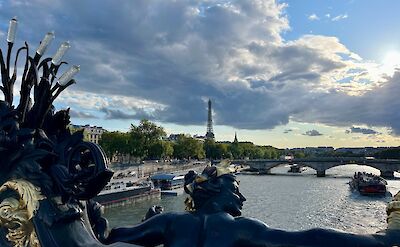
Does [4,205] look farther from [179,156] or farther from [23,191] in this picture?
[179,156]

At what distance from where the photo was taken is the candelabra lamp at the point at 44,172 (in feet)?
10.3

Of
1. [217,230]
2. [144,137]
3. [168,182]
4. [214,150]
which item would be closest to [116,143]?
[144,137]

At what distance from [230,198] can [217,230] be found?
0.30 metres

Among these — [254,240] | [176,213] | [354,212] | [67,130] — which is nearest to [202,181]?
[176,213]

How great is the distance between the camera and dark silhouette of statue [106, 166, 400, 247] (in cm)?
271

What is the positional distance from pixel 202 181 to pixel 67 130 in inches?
50.9

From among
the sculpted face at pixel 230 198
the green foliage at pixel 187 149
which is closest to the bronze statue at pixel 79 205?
the sculpted face at pixel 230 198

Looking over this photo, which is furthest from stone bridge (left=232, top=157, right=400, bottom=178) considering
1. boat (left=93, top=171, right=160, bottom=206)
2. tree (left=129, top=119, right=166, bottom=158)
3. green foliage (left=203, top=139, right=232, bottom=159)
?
boat (left=93, top=171, right=160, bottom=206)

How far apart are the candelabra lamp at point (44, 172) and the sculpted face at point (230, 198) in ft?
2.83

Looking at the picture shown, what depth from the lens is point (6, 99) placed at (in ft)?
12.1

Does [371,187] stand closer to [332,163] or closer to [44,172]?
[332,163]

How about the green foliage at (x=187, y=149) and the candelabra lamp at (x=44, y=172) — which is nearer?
the candelabra lamp at (x=44, y=172)

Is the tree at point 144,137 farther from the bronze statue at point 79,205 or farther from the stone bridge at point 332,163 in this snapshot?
the bronze statue at point 79,205

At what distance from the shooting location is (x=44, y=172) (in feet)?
10.8
